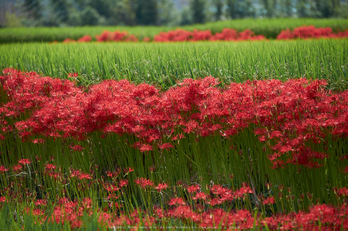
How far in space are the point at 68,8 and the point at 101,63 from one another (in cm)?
4134

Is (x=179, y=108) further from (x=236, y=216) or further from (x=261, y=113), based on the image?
(x=236, y=216)

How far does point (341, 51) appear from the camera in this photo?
436cm

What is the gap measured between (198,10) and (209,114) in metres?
39.1

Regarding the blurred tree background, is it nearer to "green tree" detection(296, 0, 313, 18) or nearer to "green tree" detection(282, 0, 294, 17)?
"green tree" detection(296, 0, 313, 18)

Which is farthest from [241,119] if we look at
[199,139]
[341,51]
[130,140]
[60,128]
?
[341,51]

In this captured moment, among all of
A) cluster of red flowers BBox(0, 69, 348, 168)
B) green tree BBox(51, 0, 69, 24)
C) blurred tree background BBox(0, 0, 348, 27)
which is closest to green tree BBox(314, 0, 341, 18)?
blurred tree background BBox(0, 0, 348, 27)

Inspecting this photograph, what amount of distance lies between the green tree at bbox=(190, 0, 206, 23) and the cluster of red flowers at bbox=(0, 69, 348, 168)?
38.2 m

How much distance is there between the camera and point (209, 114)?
2541mm

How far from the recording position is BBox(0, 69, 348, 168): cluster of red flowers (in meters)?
2.31

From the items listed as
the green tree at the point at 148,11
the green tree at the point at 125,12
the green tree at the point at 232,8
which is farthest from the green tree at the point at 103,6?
the green tree at the point at 232,8

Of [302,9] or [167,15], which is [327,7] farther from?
[167,15]

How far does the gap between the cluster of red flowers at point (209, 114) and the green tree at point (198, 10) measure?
125ft

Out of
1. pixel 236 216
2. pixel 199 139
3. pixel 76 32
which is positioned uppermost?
pixel 76 32

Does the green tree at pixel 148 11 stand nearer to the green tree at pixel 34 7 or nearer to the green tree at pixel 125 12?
the green tree at pixel 125 12
